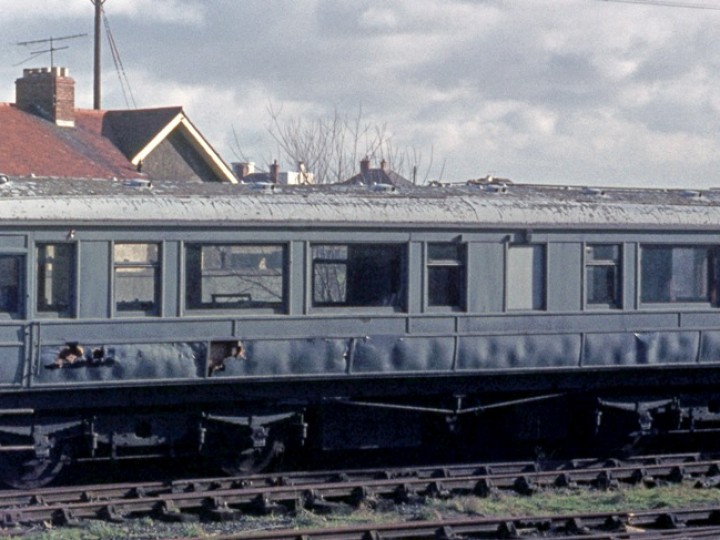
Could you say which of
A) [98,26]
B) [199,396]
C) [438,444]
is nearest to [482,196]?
[438,444]

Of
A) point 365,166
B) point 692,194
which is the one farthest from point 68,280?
point 365,166

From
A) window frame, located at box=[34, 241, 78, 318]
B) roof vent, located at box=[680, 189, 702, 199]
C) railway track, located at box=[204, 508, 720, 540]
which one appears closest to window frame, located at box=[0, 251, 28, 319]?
window frame, located at box=[34, 241, 78, 318]

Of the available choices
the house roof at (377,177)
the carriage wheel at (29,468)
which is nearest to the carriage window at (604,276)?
the carriage wheel at (29,468)

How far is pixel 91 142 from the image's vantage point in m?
32.6

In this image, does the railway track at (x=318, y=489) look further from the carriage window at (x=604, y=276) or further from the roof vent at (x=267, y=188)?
the roof vent at (x=267, y=188)

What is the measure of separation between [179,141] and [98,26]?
513cm

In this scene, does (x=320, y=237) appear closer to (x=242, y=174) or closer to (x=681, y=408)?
(x=681, y=408)

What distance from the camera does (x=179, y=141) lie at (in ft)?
113

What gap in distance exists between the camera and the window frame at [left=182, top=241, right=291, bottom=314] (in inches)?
529

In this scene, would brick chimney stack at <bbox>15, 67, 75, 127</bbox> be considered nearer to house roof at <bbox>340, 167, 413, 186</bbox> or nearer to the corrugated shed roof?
house roof at <bbox>340, 167, 413, 186</bbox>

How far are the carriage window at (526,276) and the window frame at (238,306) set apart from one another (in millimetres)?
2589

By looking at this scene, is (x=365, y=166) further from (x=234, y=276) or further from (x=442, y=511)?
(x=442, y=511)

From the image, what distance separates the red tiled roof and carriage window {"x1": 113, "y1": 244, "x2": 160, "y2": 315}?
15.4 meters

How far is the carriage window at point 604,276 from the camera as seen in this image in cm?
1503
